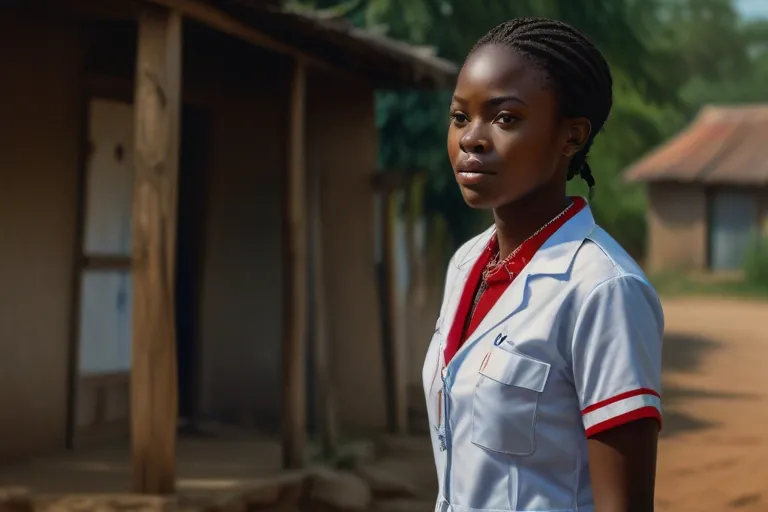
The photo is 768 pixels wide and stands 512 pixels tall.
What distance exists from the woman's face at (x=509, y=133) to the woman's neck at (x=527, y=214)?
3 cm

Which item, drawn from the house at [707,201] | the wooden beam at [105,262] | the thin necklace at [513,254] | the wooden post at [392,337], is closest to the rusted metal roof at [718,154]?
the house at [707,201]

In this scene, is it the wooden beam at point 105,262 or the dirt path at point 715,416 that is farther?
the dirt path at point 715,416

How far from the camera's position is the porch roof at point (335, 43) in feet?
20.2

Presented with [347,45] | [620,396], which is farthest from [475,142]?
[347,45]

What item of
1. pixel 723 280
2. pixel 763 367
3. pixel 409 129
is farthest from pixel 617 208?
pixel 409 129

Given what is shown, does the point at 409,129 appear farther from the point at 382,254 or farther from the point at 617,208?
the point at 617,208

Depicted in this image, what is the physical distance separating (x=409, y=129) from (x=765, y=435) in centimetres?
432

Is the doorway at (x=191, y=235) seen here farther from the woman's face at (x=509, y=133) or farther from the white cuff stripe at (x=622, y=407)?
the white cuff stripe at (x=622, y=407)

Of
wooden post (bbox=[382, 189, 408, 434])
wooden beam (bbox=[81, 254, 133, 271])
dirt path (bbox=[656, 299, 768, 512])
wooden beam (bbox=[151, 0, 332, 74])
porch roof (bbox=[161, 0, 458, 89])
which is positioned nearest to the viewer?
wooden beam (bbox=[151, 0, 332, 74])

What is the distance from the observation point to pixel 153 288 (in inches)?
223

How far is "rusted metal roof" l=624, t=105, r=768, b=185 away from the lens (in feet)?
85.9

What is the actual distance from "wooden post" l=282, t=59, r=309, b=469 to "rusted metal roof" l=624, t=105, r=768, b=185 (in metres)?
19.9

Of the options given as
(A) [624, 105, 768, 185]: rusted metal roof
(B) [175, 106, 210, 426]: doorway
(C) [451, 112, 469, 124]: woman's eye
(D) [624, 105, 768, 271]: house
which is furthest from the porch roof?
(D) [624, 105, 768, 271]: house

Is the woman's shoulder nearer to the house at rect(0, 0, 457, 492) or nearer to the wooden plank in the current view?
the house at rect(0, 0, 457, 492)
